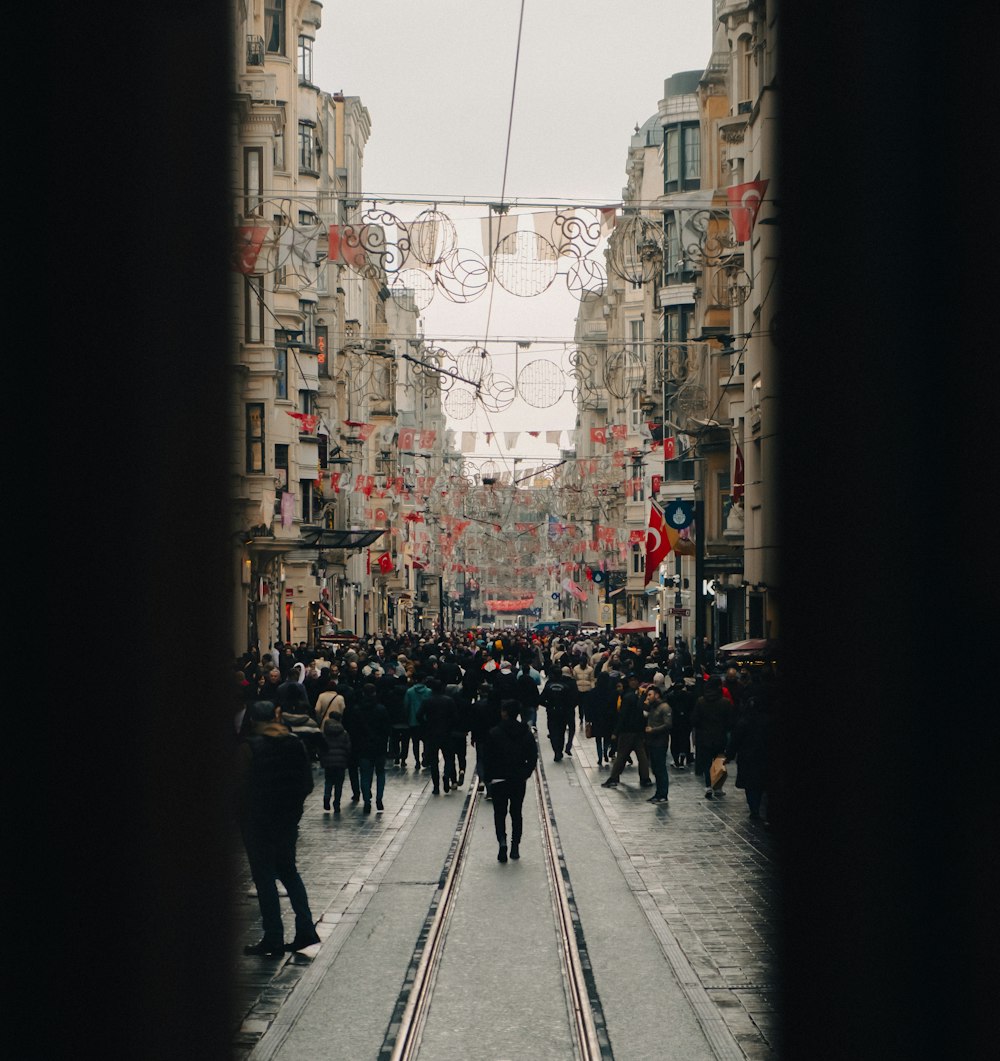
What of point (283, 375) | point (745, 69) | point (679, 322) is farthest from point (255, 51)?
point (679, 322)

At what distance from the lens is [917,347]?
3.76m

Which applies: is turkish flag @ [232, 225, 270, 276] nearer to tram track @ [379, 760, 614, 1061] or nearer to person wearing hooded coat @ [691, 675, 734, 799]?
tram track @ [379, 760, 614, 1061]

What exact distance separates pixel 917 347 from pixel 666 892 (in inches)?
413

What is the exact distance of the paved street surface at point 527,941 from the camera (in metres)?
8.62

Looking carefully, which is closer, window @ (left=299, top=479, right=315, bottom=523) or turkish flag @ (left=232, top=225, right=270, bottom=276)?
turkish flag @ (left=232, top=225, right=270, bottom=276)

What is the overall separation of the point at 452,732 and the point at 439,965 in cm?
1134

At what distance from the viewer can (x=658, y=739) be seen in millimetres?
21312

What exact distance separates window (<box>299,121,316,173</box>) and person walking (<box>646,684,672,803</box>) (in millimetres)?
43391

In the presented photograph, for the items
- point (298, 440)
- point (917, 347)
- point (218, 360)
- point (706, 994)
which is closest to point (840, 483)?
point (917, 347)

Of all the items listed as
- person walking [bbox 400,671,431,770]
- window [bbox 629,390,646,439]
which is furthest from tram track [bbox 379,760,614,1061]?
window [bbox 629,390,646,439]

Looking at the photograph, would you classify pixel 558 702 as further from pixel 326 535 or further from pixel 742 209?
pixel 326 535

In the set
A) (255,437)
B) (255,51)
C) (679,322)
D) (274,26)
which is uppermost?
(274,26)

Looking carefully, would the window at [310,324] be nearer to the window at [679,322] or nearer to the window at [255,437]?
the window at [679,322]

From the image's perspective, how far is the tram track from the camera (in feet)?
28.0
